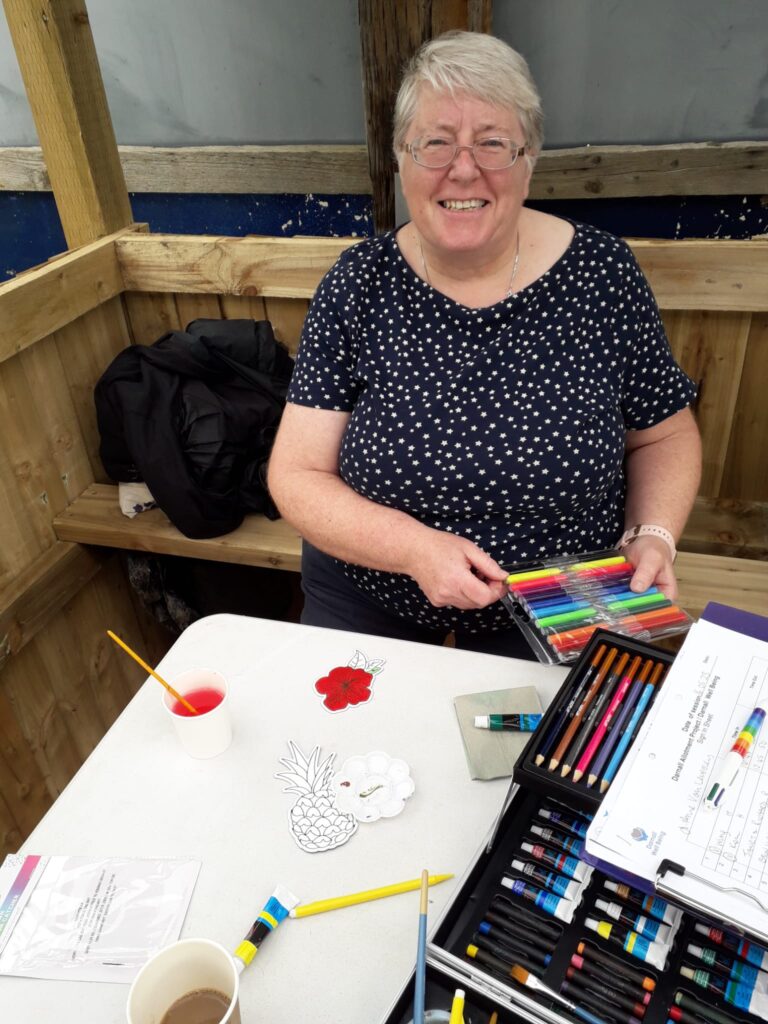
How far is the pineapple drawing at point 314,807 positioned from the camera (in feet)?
2.60

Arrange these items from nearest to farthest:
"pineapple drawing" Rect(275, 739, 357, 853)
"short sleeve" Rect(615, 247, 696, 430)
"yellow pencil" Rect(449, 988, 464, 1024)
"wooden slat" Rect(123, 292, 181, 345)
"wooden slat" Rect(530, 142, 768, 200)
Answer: "yellow pencil" Rect(449, 988, 464, 1024) < "pineapple drawing" Rect(275, 739, 357, 853) < "short sleeve" Rect(615, 247, 696, 430) < "wooden slat" Rect(123, 292, 181, 345) < "wooden slat" Rect(530, 142, 768, 200)

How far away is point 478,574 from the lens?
3.67 feet

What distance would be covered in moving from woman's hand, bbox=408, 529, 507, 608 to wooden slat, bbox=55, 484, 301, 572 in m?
0.70

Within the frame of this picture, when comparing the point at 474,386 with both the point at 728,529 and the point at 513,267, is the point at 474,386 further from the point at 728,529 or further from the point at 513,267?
the point at 728,529

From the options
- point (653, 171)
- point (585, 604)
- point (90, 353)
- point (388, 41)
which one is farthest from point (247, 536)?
point (653, 171)

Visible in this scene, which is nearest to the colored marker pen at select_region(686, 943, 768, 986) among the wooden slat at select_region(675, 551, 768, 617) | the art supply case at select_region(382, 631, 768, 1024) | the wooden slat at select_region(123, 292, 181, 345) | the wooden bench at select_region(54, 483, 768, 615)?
the art supply case at select_region(382, 631, 768, 1024)

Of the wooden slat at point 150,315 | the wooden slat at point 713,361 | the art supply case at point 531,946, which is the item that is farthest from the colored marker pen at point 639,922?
the wooden slat at point 150,315

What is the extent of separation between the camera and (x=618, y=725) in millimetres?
744

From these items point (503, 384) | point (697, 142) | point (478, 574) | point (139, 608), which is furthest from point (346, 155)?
point (478, 574)

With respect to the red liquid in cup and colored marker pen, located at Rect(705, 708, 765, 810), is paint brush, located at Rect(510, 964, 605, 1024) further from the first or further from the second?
the red liquid in cup

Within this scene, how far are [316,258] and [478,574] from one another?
105 cm

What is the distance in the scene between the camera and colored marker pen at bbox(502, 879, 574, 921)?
65 cm

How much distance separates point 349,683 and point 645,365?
0.74m

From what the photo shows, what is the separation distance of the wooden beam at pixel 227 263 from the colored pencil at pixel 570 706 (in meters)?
1.28
